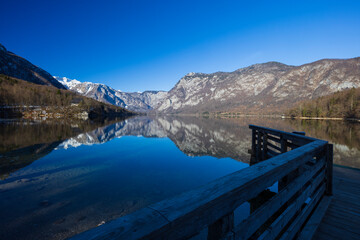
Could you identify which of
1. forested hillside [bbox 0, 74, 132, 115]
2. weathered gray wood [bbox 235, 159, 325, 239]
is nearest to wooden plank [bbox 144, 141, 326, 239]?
weathered gray wood [bbox 235, 159, 325, 239]

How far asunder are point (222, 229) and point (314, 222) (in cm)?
338

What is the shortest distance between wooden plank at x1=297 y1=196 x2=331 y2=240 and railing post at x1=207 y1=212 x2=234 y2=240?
2.52 metres

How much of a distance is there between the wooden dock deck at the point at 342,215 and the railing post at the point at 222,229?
295 cm

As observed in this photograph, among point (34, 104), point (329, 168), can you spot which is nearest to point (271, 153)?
point (329, 168)

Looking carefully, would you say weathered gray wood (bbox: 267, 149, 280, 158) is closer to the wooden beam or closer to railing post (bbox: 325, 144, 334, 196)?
railing post (bbox: 325, 144, 334, 196)

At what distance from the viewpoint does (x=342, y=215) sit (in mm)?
4113

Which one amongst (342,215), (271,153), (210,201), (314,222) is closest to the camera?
(210,201)

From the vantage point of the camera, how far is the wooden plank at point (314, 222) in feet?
10.7

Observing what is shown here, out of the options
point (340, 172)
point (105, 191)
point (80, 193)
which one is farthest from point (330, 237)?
point (80, 193)

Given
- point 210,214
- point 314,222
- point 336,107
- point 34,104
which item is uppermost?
point 34,104

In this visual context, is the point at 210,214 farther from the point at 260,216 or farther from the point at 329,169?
the point at 329,169

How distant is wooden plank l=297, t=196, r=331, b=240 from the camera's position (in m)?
3.26

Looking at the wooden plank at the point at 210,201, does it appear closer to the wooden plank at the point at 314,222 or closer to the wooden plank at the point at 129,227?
the wooden plank at the point at 129,227

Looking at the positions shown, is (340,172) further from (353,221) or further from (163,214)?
(163,214)
